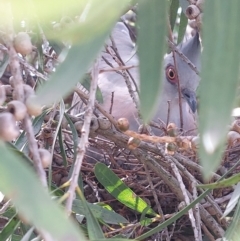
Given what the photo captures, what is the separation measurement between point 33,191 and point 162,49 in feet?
0.84

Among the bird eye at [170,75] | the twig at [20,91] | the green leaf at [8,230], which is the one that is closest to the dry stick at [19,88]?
the twig at [20,91]

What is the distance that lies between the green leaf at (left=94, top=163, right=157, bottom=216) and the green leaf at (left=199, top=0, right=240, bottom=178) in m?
0.83

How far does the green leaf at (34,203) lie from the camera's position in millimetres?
613

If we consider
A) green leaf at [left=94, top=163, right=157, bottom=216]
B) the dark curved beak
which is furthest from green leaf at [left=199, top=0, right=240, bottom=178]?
the dark curved beak

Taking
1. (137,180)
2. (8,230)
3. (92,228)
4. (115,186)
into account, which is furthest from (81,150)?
(137,180)

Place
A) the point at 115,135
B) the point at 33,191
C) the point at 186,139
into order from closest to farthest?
the point at 33,191 < the point at 186,139 < the point at 115,135

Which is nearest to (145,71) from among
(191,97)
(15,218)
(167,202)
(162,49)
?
(162,49)

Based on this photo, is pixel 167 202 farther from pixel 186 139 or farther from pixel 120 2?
pixel 120 2

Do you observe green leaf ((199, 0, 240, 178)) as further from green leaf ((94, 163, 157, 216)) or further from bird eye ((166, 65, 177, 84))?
bird eye ((166, 65, 177, 84))

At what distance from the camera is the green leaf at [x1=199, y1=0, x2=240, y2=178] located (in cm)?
67

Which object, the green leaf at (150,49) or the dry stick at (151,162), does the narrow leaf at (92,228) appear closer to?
the green leaf at (150,49)

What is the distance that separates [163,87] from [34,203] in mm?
1795

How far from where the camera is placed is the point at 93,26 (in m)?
0.69

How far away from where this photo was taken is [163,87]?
239 cm
